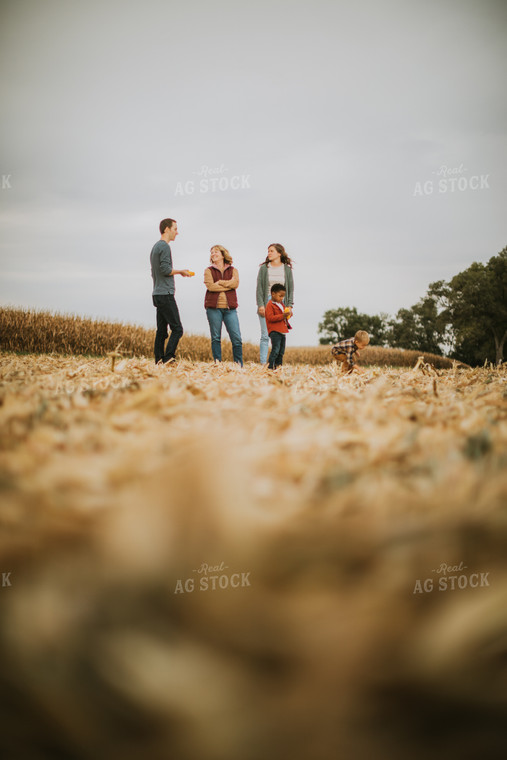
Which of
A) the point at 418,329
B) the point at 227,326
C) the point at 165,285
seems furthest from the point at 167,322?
the point at 418,329

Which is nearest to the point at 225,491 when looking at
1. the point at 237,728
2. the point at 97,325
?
the point at 237,728

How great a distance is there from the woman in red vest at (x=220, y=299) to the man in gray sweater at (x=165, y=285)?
0.44 m

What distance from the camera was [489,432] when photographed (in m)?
0.72

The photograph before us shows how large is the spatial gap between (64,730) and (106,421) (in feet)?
1.25

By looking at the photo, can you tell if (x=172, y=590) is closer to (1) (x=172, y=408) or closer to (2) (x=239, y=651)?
(2) (x=239, y=651)

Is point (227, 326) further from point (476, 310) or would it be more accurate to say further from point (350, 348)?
point (476, 310)

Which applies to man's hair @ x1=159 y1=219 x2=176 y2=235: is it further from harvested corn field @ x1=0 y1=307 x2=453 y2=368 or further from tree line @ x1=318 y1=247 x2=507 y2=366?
tree line @ x1=318 y1=247 x2=507 y2=366

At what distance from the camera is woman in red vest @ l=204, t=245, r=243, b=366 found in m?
5.22

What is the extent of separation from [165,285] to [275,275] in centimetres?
167

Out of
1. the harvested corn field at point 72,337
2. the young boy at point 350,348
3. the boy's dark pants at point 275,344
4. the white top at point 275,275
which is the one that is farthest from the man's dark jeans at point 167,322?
the harvested corn field at point 72,337

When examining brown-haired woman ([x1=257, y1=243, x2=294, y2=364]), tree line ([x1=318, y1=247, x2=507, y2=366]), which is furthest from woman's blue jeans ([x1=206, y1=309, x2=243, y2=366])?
tree line ([x1=318, y1=247, x2=507, y2=366])

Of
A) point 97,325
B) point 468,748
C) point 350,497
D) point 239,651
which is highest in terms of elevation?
point 97,325

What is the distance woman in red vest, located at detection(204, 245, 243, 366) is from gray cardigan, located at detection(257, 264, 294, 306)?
0.61m

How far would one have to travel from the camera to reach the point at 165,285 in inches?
189
